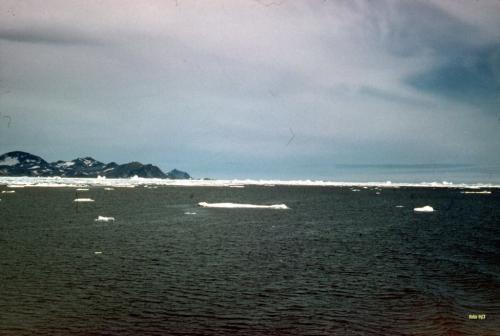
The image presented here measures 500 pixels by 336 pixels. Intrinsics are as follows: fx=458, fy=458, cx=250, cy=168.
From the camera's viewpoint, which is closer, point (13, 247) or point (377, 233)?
point (13, 247)

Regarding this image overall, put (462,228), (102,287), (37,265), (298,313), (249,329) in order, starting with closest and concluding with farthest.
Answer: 1. (249,329)
2. (298,313)
3. (102,287)
4. (37,265)
5. (462,228)

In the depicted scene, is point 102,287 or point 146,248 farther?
point 146,248

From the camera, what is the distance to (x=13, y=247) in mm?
32250

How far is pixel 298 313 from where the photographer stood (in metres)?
18.0

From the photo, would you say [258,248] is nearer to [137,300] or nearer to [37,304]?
[137,300]

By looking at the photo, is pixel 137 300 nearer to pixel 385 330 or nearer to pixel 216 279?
pixel 216 279

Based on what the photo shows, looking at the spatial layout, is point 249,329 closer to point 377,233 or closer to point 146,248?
point 146,248

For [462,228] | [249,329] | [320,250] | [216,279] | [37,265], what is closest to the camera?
[249,329]

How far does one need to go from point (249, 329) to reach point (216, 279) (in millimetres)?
7869

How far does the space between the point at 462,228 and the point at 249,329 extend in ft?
154

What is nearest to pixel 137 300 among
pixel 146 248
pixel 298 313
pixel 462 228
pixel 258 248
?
pixel 298 313

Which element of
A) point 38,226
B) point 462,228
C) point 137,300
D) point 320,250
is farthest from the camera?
point 462,228

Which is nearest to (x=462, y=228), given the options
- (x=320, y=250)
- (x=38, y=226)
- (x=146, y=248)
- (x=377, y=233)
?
(x=377, y=233)

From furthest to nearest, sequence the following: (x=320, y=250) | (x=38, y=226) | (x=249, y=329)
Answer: (x=38, y=226), (x=320, y=250), (x=249, y=329)
